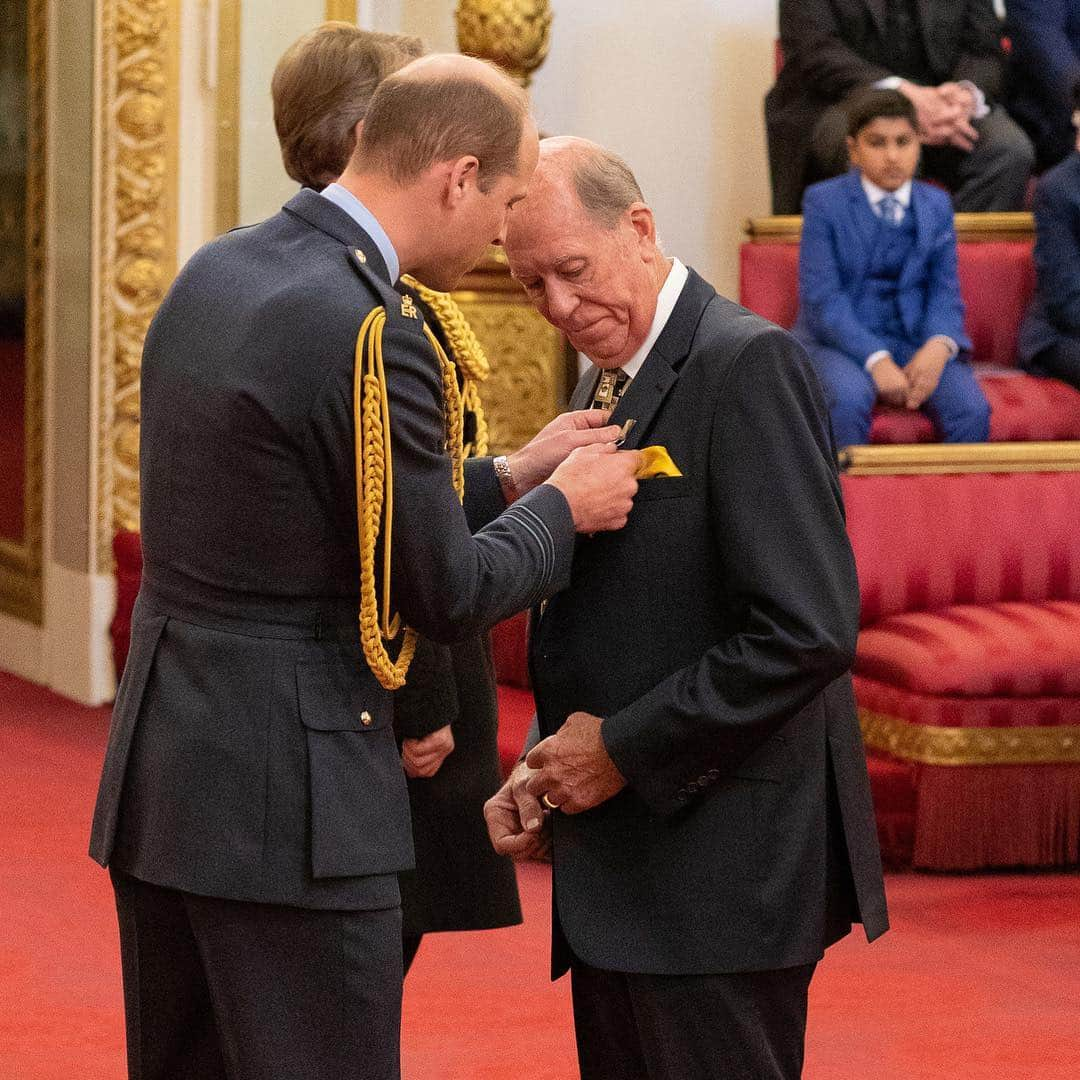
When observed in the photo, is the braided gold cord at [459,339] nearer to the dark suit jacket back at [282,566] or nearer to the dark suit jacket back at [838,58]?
the dark suit jacket back at [282,566]

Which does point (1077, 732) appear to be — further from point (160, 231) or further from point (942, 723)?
point (160, 231)

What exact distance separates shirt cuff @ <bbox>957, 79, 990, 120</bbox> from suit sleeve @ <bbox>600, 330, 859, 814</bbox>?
15.8ft

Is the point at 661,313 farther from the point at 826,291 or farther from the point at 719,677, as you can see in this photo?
the point at 826,291

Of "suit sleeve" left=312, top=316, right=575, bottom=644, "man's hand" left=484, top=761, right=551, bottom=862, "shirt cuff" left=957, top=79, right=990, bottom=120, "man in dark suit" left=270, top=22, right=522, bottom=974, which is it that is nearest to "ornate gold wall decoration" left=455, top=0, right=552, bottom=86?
"shirt cuff" left=957, top=79, right=990, bottom=120

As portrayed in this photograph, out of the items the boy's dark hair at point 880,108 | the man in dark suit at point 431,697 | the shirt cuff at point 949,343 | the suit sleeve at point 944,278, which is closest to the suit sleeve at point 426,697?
the man in dark suit at point 431,697

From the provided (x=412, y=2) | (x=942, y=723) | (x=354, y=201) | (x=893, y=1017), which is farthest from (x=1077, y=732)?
(x=412, y=2)

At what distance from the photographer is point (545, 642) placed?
2.04m

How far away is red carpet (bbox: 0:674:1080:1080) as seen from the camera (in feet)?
10.6

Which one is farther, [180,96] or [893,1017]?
[180,96]

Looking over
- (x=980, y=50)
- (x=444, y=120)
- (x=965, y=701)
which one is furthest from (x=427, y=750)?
(x=980, y=50)

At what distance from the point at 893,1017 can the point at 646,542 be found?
1812 mm

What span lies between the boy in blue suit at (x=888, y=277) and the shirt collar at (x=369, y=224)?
394 cm

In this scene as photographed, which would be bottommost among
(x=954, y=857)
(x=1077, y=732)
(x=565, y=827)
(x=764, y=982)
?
(x=954, y=857)

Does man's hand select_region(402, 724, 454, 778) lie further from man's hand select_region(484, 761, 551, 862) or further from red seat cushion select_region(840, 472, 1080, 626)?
red seat cushion select_region(840, 472, 1080, 626)
